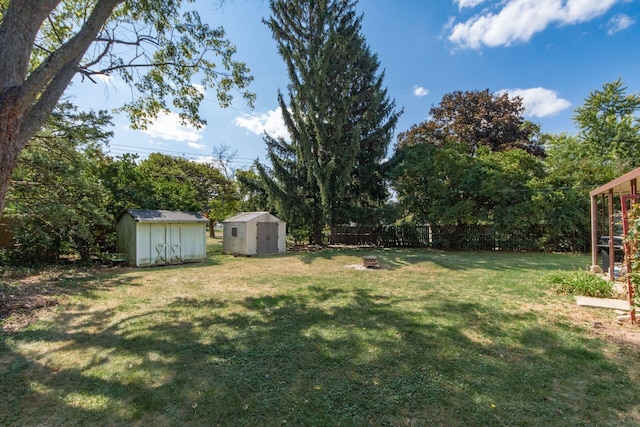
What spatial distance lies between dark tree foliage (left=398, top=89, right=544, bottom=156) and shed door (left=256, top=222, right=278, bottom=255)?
46.3 feet

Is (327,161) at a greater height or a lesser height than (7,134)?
greater

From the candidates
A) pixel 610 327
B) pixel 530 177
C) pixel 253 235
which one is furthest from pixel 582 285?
pixel 253 235

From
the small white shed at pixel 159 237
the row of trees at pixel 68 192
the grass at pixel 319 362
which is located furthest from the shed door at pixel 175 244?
the grass at pixel 319 362

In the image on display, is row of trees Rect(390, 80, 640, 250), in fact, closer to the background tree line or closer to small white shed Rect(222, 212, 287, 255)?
the background tree line

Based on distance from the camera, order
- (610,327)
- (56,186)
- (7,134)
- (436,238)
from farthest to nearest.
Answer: (436,238)
(56,186)
(610,327)
(7,134)

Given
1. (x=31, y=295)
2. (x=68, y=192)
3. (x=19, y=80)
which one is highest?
(x=19, y=80)

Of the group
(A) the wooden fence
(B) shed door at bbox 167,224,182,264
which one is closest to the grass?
(B) shed door at bbox 167,224,182,264

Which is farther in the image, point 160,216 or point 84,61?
point 160,216

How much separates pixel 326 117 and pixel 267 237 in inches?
297

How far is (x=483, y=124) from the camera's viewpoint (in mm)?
21500

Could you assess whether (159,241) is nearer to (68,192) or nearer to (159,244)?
(159,244)

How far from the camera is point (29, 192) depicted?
8070 mm

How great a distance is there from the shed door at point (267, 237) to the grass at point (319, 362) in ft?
25.4

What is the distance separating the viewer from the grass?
2189mm
